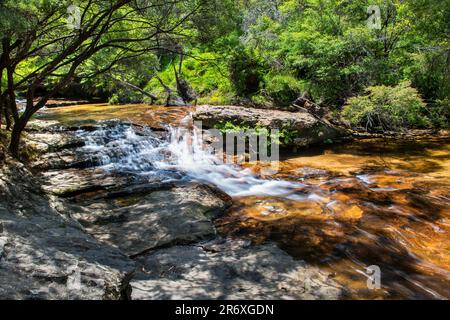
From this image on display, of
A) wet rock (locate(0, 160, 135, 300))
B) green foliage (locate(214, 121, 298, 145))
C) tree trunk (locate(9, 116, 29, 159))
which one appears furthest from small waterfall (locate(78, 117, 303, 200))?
wet rock (locate(0, 160, 135, 300))

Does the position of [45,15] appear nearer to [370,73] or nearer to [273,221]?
[273,221]

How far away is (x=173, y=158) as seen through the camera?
9.51 meters

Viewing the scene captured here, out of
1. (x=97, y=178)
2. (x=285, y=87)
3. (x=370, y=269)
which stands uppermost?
(x=285, y=87)

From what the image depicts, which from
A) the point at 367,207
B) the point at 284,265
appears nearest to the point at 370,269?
the point at 284,265

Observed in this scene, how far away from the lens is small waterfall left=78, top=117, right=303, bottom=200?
7859 millimetres

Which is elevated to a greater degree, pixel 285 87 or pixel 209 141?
pixel 285 87

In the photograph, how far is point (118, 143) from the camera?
9562 mm

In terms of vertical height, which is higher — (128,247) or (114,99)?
(114,99)

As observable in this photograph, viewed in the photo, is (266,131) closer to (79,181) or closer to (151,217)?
(79,181)

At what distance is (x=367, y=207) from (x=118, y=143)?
20.8 ft

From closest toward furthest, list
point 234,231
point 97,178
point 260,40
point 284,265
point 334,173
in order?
point 284,265, point 234,231, point 97,178, point 334,173, point 260,40

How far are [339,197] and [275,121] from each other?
4.44m

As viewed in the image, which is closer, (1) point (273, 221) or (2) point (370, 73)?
(1) point (273, 221)

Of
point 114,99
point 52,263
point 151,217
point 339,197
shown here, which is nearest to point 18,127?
point 151,217
